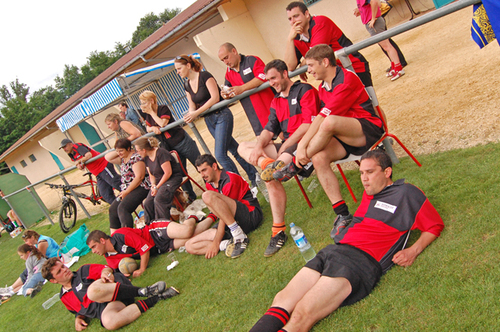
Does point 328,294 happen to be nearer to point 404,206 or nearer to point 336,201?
point 404,206

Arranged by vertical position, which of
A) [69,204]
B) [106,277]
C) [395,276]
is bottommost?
[395,276]

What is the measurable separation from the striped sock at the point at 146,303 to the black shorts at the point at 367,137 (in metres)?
2.43

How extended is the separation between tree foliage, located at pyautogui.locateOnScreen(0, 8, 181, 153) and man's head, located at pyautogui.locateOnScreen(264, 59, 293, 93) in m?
39.9

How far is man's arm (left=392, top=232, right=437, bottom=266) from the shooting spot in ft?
7.78

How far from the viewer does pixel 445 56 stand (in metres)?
5.96

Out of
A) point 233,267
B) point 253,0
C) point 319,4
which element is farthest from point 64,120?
point 233,267

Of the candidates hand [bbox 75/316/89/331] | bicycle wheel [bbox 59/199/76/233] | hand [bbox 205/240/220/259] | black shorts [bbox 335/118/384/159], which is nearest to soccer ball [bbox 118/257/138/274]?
hand [bbox 75/316/89/331]

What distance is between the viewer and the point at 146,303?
3.62 m

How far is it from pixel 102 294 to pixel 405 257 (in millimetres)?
2866

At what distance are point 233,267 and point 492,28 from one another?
3033 mm

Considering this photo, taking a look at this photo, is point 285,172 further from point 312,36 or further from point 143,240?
point 143,240

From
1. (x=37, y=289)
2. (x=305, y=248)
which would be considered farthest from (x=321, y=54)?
(x=37, y=289)

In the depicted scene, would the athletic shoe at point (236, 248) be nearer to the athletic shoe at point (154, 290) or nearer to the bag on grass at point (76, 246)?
the athletic shoe at point (154, 290)

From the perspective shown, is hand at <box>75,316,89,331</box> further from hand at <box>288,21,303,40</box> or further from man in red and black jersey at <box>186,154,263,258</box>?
hand at <box>288,21,303,40</box>
